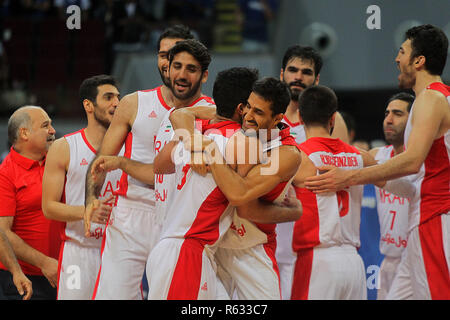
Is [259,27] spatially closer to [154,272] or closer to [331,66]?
[331,66]

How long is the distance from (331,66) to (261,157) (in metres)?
8.31

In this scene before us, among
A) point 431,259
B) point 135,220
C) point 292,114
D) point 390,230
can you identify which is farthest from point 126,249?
point 390,230

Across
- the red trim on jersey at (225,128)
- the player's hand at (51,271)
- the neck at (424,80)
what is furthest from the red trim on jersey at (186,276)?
the neck at (424,80)

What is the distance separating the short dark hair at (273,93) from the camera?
3.79 meters

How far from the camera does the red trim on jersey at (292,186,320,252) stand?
4.71 metres

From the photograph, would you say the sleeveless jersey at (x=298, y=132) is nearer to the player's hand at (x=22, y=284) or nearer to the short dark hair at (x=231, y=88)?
the short dark hair at (x=231, y=88)

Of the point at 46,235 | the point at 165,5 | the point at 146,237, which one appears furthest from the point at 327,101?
the point at 165,5

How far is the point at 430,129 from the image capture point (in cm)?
434

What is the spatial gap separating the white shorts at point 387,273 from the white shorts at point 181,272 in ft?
9.66

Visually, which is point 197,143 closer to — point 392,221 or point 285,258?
point 285,258

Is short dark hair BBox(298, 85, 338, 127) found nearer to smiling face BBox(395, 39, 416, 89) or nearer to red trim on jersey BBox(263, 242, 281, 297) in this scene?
smiling face BBox(395, 39, 416, 89)

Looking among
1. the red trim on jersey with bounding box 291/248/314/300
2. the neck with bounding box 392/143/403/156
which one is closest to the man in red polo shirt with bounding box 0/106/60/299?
the red trim on jersey with bounding box 291/248/314/300

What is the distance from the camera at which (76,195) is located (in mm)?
5262

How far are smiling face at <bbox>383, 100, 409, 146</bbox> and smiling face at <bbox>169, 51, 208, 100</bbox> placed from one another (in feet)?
7.49
